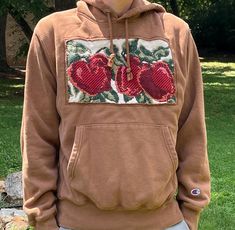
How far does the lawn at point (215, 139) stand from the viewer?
586 centimetres

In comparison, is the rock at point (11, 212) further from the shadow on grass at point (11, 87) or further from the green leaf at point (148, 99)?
the shadow on grass at point (11, 87)

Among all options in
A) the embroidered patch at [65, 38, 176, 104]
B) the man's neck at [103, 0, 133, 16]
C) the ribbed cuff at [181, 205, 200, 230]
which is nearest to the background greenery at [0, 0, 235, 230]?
the ribbed cuff at [181, 205, 200, 230]

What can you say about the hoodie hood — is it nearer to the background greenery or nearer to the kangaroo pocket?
the kangaroo pocket

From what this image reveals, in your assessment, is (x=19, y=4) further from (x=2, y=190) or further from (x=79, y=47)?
(x=79, y=47)

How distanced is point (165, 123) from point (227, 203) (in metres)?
4.31

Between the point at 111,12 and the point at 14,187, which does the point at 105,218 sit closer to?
the point at 111,12

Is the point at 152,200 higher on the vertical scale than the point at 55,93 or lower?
lower

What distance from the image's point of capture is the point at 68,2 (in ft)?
46.5

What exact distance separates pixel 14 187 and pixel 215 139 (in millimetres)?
5853

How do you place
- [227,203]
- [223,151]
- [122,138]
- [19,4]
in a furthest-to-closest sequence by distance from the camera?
1. [19,4]
2. [223,151]
3. [227,203]
4. [122,138]

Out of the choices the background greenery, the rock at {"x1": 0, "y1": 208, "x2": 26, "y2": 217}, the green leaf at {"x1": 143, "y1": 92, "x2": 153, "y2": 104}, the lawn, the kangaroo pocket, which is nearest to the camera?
the kangaroo pocket

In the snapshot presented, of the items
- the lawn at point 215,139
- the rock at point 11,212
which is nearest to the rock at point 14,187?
the rock at point 11,212

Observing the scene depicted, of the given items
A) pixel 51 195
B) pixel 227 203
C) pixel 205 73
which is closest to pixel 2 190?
pixel 227 203

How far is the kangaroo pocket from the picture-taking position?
6.64 ft
